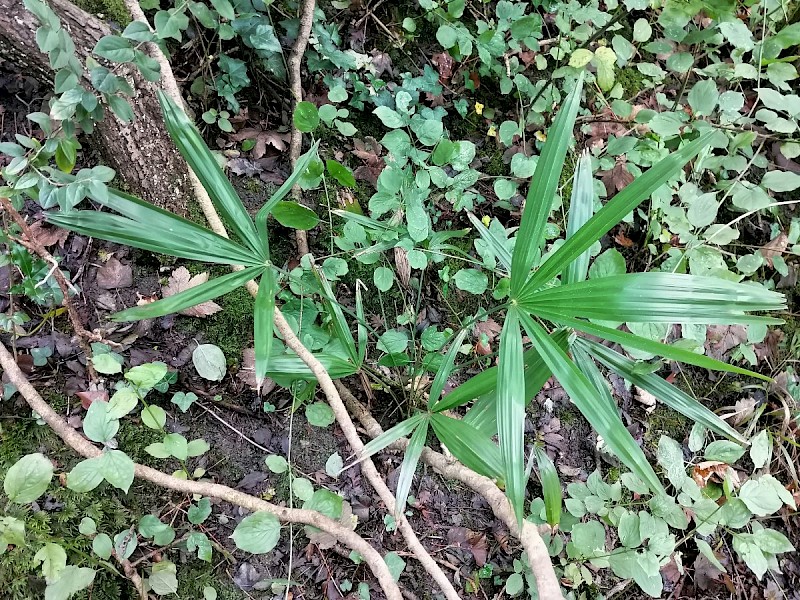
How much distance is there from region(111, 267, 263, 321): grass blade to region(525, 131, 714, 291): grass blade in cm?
75

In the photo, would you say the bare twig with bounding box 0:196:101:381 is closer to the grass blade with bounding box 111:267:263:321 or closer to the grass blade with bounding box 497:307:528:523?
the grass blade with bounding box 111:267:263:321

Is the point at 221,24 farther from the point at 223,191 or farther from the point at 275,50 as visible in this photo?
the point at 223,191

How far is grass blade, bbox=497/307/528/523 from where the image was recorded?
996 millimetres

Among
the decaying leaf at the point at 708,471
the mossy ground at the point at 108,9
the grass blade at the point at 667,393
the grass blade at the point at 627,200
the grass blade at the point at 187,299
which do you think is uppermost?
the mossy ground at the point at 108,9

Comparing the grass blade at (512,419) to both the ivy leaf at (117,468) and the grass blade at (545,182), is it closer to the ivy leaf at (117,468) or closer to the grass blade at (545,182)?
the grass blade at (545,182)

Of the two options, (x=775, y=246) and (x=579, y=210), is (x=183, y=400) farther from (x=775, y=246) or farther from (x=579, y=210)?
(x=775, y=246)

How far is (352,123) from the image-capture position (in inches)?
80.0

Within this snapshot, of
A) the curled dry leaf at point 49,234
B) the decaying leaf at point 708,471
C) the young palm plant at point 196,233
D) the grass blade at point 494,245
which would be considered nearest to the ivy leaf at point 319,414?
the young palm plant at point 196,233

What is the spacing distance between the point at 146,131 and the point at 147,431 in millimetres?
928

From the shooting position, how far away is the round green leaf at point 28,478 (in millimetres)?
994

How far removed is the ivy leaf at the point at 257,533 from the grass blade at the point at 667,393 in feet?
3.02

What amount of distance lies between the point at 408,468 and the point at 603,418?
0.52 metres

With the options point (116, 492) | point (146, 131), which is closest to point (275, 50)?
point (146, 131)

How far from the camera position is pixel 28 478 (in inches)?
39.6
